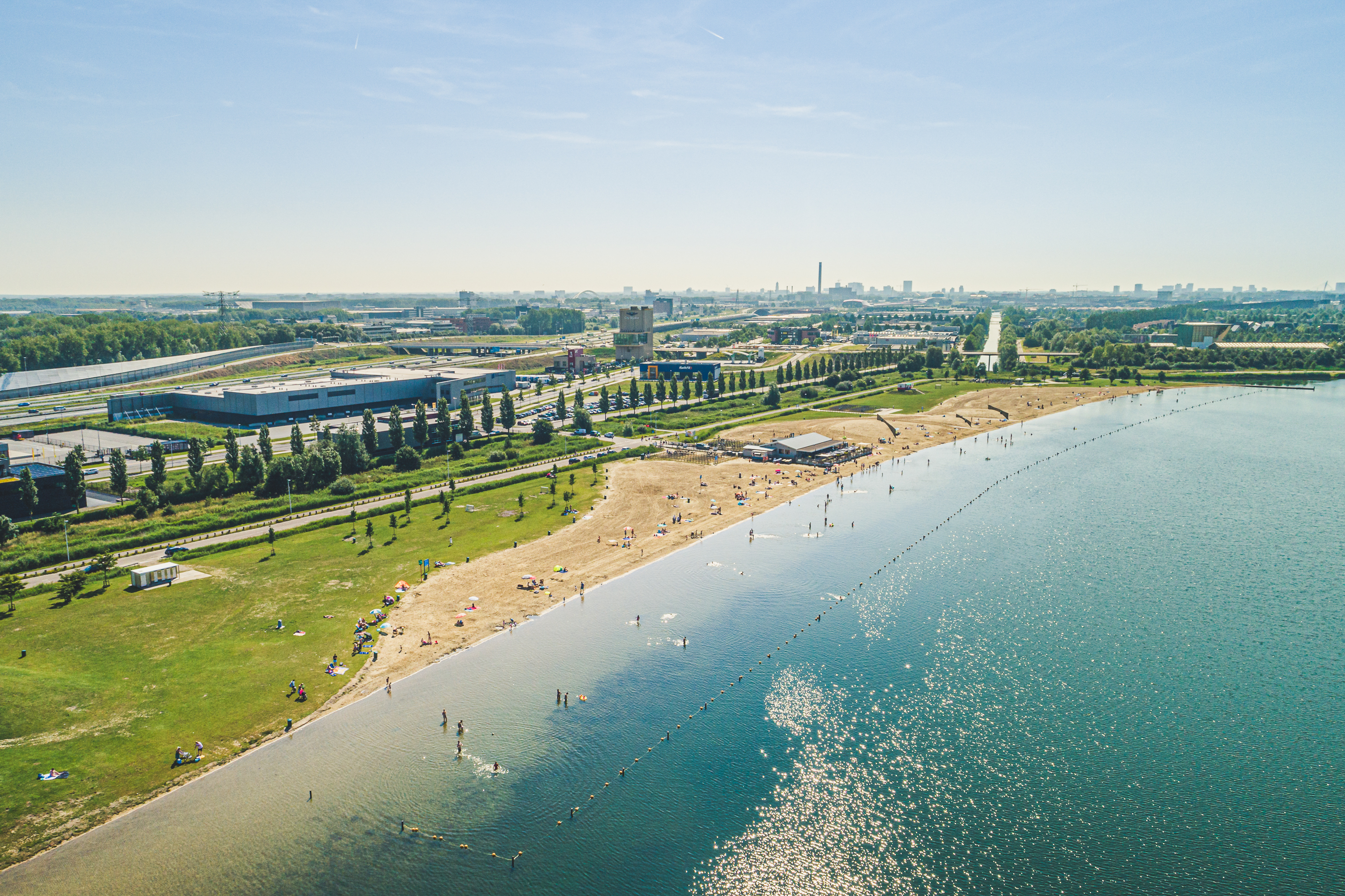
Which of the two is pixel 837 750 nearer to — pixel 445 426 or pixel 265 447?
pixel 265 447

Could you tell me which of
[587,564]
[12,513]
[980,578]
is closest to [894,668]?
[980,578]

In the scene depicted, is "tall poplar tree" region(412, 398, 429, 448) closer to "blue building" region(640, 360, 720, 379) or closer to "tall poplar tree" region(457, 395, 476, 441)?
"tall poplar tree" region(457, 395, 476, 441)

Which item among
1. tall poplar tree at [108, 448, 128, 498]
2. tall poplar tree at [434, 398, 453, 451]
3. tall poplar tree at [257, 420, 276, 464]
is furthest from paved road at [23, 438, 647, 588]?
tall poplar tree at [108, 448, 128, 498]

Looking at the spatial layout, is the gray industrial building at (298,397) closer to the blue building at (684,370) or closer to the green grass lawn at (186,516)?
the green grass lawn at (186,516)

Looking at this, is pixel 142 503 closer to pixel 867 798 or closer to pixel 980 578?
pixel 867 798

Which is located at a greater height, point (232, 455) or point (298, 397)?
point (298, 397)

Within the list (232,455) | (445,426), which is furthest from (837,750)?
(445,426)
